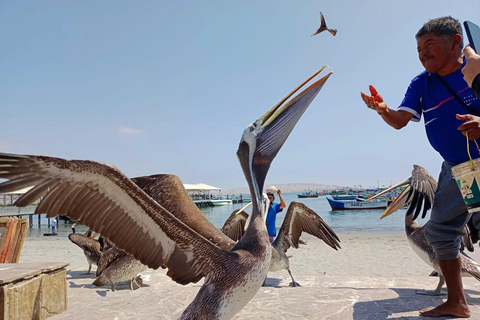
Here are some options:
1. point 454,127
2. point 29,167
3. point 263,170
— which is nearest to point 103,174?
point 29,167

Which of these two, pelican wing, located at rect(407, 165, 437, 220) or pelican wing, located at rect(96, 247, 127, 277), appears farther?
pelican wing, located at rect(96, 247, 127, 277)

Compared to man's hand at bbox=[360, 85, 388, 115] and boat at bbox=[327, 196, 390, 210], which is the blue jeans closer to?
man's hand at bbox=[360, 85, 388, 115]

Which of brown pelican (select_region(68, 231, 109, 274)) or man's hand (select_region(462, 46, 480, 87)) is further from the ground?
man's hand (select_region(462, 46, 480, 87))

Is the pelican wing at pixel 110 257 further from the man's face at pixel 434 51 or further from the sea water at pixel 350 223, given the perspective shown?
the sea water at pixel 350 223

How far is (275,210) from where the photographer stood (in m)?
6.60

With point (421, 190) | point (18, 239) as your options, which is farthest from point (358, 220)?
point (18, 239)

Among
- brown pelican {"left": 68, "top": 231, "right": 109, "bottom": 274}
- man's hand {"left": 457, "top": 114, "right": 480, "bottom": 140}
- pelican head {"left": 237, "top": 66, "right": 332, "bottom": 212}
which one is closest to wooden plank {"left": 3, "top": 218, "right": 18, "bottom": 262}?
brown pelican {"left": 68, "top": 231, "right": 109, "bottom": 274}

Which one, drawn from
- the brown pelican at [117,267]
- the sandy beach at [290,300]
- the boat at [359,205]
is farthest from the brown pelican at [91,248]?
the boat at [359,205]

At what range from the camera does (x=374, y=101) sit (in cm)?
262

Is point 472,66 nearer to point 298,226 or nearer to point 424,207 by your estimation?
point 424,207

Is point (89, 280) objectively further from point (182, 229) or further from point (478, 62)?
point (478, 62)

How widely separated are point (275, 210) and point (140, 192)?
4678 millimetres

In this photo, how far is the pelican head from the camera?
8.71ft

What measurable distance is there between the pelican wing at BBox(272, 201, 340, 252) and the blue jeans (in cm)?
227
